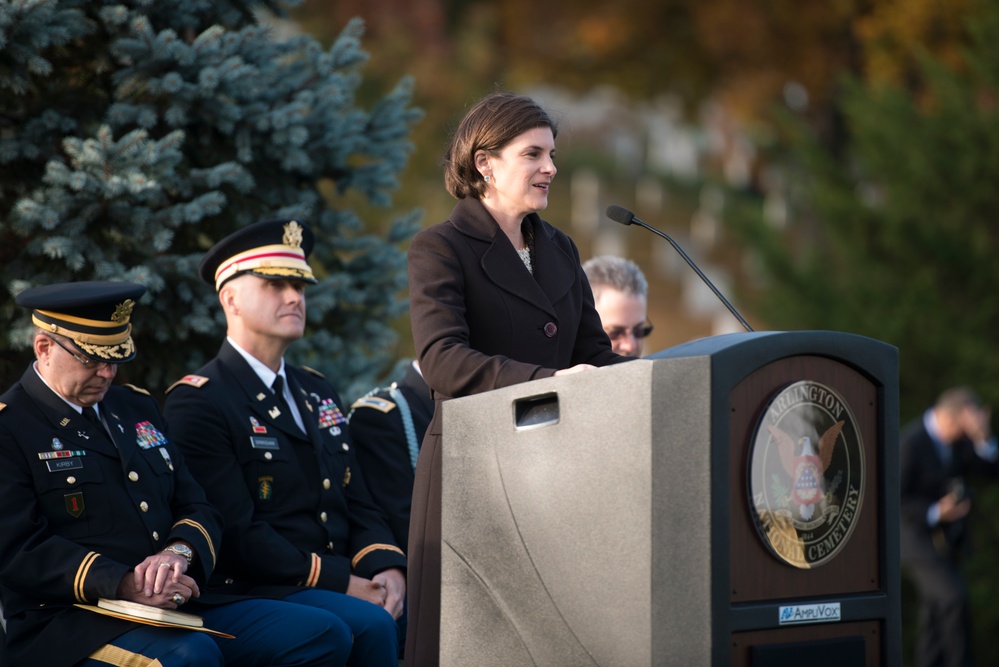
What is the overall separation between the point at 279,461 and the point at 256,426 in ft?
0.45

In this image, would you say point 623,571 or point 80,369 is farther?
point 80,369

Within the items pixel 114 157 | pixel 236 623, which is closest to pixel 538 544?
pixel 236 623

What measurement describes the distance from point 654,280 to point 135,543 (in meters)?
19.4

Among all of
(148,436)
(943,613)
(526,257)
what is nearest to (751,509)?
(526,257)

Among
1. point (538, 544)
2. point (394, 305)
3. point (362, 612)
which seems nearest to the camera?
point (538, 544)

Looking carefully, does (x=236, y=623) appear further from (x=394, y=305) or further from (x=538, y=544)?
(x=394, y=305)

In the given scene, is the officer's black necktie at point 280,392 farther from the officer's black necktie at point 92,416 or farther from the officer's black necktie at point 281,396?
the officer's black necktie at point 92,416

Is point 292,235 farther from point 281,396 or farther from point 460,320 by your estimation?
point 460,320

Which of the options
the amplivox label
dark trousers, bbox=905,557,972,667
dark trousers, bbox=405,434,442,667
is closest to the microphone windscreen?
dark trousers, bbox=405,434,442,667

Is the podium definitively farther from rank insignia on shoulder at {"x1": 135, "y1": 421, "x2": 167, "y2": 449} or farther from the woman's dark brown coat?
rank insignia on shoulder at {"x1": 135, "y1": 421, "x2": 167, "y2": 449}

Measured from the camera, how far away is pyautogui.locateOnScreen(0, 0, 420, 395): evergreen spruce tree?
17.3 feet

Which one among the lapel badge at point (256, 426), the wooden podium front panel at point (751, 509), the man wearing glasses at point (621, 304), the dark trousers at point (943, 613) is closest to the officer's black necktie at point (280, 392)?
the lapel badge at point (256, 426)

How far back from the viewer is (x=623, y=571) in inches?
105

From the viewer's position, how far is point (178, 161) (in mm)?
5367
